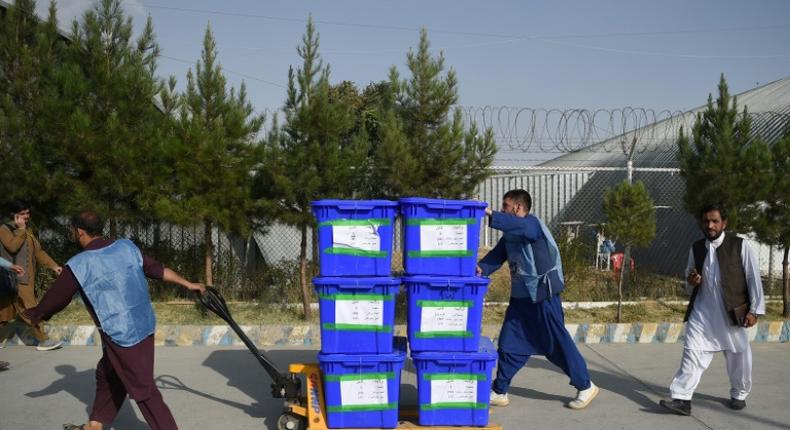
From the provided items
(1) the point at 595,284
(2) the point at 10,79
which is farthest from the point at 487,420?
(2) the point at 10,79

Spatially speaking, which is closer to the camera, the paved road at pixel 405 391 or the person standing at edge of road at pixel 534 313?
the paved road at pixel 405 391

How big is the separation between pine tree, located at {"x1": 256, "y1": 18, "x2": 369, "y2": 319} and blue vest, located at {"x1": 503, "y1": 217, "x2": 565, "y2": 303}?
378cm

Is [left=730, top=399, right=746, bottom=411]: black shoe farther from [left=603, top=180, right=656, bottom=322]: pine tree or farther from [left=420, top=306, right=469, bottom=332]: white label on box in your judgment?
[left=603, top=180, right=656, bottom=322]: pine tree

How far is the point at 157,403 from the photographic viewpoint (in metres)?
4.95

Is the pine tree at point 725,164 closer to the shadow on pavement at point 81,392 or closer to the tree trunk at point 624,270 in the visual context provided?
the tree trunk at point 624,270

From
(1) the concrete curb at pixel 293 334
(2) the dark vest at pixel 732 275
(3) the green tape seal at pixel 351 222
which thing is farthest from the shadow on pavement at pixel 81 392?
(2) the dark vest at pixel 732 275

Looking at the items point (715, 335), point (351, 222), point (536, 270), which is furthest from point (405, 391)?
point (715, 335)

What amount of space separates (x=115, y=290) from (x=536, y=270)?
128 inches

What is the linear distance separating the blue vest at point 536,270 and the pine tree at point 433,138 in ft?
11.8

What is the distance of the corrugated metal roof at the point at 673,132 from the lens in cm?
1420

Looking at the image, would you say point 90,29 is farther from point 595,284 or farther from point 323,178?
point 595,284

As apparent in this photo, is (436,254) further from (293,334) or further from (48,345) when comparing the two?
(48,345)

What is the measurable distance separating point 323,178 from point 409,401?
388cm

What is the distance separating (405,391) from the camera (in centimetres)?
675
